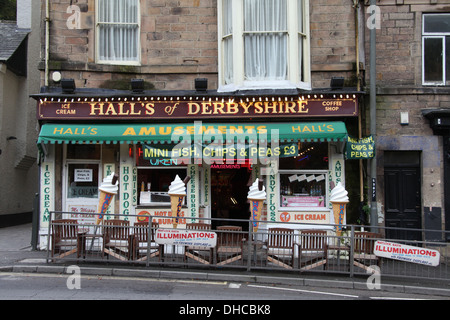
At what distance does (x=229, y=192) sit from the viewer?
12.7 m

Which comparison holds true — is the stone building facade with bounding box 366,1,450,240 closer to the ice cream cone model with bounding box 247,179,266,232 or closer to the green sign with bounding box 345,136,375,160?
the green sign with bounding box 345,136,375,160

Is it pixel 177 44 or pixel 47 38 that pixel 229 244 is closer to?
pixel 177 44

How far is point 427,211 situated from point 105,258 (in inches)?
339

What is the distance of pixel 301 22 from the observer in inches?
465

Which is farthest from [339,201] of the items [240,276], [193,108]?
[193,108]

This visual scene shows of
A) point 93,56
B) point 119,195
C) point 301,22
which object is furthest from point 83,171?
point 301,22

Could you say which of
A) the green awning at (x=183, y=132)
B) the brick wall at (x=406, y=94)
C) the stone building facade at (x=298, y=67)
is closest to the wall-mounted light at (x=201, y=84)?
the stone building facade at (x=298, y=67)

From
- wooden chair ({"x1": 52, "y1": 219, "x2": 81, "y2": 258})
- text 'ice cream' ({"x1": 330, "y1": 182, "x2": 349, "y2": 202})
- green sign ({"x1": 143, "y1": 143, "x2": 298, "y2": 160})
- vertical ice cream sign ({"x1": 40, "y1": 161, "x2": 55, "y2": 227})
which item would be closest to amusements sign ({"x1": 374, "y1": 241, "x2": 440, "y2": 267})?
text 'ice cream' ({"x1": 330, "y1": 182, "x2": 349, "y2": 202})

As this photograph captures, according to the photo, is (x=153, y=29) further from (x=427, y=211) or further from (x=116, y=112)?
(x=427, y=211)

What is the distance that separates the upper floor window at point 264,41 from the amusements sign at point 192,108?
61 centimetres

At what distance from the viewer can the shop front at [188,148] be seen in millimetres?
11055

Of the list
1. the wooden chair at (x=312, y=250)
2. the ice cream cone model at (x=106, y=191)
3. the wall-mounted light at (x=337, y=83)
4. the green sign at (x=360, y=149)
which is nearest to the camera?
the wooden chair at (x=312, y=250)

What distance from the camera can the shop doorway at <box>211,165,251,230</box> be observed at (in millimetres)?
12578

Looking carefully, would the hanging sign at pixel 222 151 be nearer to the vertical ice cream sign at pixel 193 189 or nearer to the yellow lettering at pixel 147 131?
the yellow lettering at pixel 147 131
